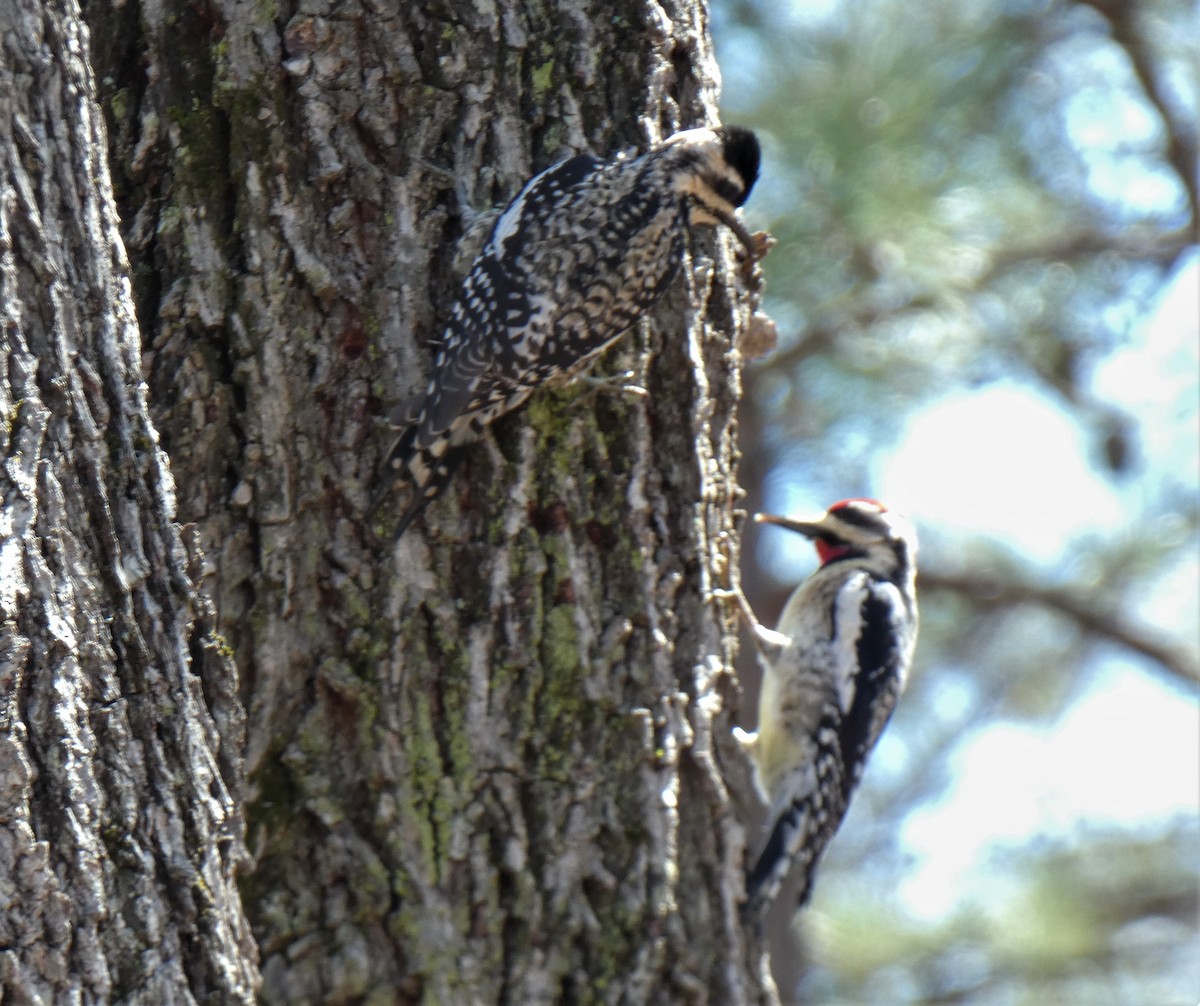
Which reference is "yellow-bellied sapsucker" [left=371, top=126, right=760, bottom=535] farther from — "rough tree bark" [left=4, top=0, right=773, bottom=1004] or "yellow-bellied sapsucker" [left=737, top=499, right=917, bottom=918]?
"yellow-bellied sapsucker" [left=737, top=499, right=917, bottom=918]

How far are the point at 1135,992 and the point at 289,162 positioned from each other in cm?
515

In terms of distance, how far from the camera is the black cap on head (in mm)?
2832

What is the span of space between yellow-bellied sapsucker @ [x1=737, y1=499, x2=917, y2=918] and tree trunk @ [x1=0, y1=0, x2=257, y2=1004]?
195cm

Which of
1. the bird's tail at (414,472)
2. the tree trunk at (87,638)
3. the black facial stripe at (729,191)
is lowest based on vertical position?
the tree trunk at (87,638)

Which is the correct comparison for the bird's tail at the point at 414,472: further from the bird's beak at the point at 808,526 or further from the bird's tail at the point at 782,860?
the bird's beak at the point at 808,526

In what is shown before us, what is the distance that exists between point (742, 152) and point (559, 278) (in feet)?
1.56

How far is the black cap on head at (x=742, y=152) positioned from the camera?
9.29ft

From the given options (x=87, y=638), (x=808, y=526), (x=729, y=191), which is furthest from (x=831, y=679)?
(x=87, y=638)

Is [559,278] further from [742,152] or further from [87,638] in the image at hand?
[87,638]

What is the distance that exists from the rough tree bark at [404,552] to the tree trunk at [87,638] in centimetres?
61

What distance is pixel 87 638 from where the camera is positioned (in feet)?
5.14

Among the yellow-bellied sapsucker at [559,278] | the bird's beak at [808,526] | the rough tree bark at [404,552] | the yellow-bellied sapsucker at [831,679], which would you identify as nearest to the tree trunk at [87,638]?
the rough tree bark at [404,552]

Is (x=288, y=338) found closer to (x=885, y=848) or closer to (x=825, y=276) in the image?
(x=825, y=276)

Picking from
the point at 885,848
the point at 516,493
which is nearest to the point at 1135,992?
the point at 885,848
